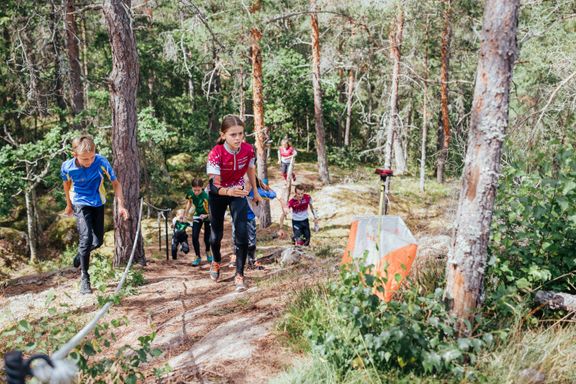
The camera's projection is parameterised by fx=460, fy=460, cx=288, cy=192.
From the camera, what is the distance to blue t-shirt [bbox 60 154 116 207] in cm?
575

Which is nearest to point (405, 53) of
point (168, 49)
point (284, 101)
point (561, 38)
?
point (284, 101)

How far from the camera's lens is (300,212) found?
9.42 m

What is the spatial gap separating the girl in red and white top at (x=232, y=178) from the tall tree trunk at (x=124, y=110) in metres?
2.59

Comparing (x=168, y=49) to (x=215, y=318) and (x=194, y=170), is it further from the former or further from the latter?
(x=194, y=170)

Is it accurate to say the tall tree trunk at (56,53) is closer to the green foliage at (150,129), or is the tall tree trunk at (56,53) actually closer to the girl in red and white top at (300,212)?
the green foliage at (150,129)

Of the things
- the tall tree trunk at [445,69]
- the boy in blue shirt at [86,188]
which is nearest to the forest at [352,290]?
the boy in blue shirt at [86,188]

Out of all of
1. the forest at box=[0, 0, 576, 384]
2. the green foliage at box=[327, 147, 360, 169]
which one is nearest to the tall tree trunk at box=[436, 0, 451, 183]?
the green foliage at box=[327, 147, 360, 169]

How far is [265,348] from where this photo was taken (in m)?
3.82

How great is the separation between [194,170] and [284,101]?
7.27 m

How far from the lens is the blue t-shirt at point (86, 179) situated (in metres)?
5.75

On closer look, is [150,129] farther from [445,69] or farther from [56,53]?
[445,69]

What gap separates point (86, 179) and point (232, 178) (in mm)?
1887

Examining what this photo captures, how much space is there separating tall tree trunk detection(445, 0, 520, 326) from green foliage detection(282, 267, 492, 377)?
0.84ft

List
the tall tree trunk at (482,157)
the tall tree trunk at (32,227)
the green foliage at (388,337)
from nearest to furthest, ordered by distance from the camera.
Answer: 1. the green foliage at (388,337)
2. the tall tree trunk at (482,157)
3. the tall tree trunk at (32,227)
